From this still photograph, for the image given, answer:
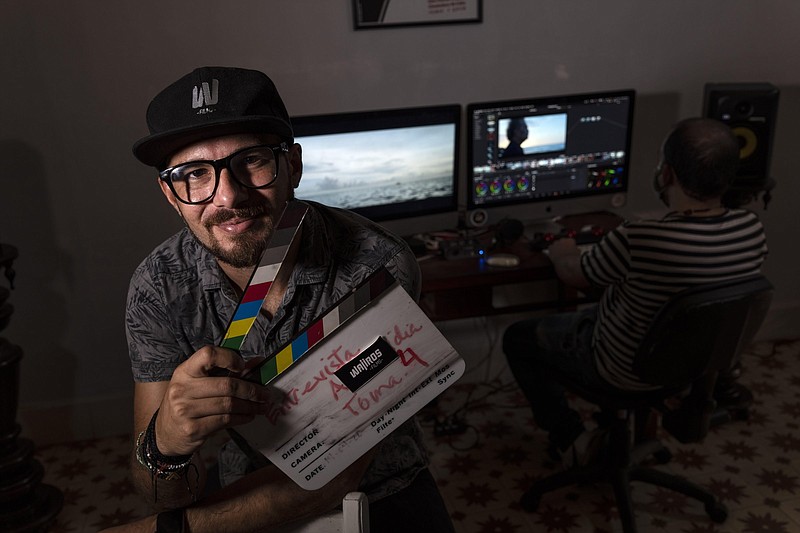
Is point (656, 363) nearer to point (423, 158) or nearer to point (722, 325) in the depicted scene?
point (722, 325)

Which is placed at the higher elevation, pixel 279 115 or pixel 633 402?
pixel 279 115

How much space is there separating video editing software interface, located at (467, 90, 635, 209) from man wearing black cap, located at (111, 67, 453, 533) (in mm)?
1360

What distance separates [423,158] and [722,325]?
1277 millimetres

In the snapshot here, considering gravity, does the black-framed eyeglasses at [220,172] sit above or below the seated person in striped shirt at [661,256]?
above

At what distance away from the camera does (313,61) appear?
272cm

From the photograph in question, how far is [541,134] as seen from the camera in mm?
2748

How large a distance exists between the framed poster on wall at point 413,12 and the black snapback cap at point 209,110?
1.59m

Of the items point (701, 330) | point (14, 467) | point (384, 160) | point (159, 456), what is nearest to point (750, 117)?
point (701, 330)

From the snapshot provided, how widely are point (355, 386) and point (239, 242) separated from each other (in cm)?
41

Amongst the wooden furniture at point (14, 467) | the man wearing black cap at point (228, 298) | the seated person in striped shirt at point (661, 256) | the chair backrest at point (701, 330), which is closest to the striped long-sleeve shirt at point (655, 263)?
the seated person in striped shirt at point (661, 256)

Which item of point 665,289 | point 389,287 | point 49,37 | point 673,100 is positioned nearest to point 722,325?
point 665,289

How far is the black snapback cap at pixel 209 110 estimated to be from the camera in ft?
3.84

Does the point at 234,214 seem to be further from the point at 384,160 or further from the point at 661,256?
the point at 384,160

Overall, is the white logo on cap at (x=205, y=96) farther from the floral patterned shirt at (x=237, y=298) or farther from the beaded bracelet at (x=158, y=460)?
the beaded bracelet at (x=158, y=460)
